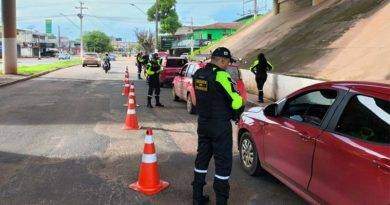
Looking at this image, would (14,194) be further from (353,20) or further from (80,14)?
(80,14)

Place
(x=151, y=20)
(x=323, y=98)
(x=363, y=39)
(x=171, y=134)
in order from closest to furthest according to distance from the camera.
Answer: (x=323, y=98) → (x=171, y=134) → (x=363, y=39) → (x=151, y=20)

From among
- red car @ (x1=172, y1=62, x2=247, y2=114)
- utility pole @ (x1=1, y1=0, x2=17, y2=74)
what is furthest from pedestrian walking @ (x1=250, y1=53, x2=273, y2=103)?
utility pole @ (x1=1, y1=0, x2=17, y2=74)

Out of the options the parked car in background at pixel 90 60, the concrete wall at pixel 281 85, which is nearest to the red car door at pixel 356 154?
the concrete wall at pixel 281 85

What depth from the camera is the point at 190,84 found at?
612 inches

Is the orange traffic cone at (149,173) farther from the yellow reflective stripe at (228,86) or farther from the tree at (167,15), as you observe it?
the tree at (167,15)

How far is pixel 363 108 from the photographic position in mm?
5102

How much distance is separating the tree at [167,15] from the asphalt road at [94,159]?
6945 cm

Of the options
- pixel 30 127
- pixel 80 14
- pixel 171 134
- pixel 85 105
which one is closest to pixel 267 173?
pixel 171 134

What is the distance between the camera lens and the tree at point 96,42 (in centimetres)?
15846

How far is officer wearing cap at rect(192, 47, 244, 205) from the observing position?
5.64 metres

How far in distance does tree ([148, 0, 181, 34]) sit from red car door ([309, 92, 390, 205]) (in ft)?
261

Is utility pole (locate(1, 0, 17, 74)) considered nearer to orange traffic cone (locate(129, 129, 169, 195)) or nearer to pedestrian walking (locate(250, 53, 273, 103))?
pedestrian walking (locate(250, 53, 273, 103))

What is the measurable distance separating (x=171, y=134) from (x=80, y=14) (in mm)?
94408

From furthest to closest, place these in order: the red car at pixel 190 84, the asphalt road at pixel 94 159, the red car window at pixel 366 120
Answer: the red car at pixel 190 84
the asphalt road at pixel 94 159
the red car window at pixel 366 120
